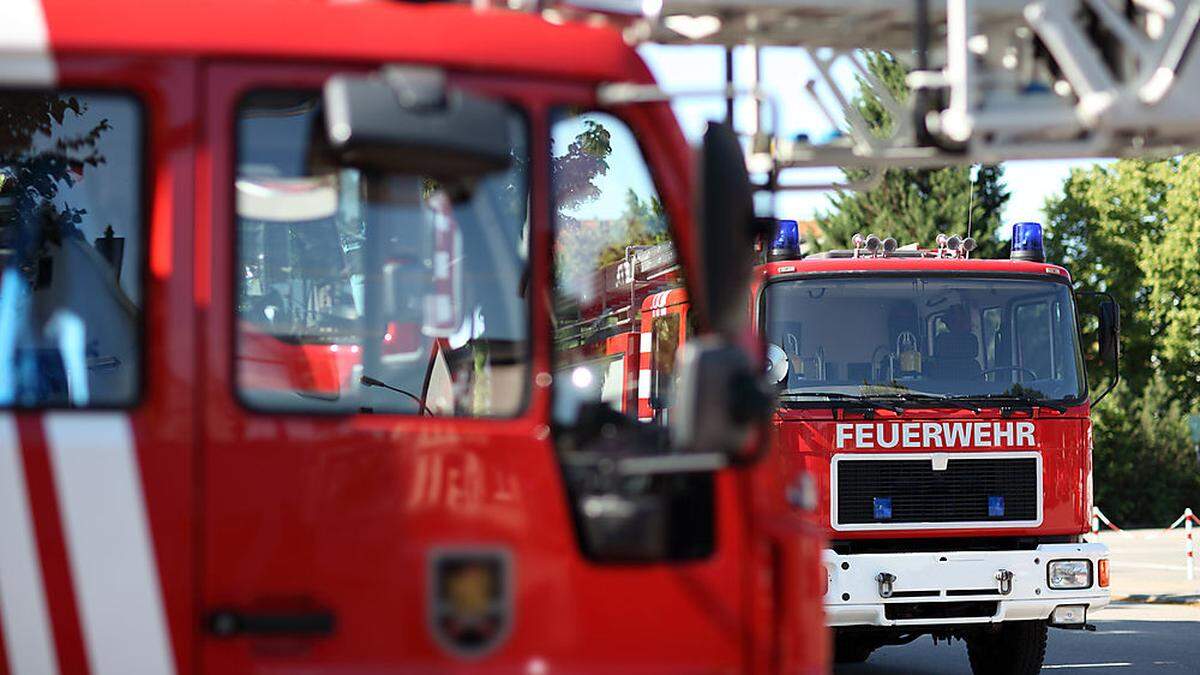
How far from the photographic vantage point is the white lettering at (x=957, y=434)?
430 inches

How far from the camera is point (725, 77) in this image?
4.75m

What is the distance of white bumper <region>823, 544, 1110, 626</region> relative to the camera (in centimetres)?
1064

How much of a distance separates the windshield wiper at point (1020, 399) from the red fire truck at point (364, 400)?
6.76 m

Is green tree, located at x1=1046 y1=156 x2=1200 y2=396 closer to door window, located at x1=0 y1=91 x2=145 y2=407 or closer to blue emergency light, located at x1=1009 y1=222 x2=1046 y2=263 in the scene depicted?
blue emergency light, located at x1=1009 y1=222 x2=1046 y2=263

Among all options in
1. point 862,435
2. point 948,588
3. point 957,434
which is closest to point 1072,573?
point 948,588

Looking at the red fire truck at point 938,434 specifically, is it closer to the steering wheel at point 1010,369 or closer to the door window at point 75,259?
the steering wheel at point 1010,369

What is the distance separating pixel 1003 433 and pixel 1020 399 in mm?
243

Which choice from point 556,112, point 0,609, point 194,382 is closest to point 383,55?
point 556,112

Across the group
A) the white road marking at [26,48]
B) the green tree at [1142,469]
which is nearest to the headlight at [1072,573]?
the white road marking at [26,48]

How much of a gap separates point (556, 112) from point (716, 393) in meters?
0.92

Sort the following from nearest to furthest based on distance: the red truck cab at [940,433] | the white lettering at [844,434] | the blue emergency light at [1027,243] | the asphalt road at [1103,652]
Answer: the red truck cab at [940,433], the white lettering at [844,434], the blue emergency light at [1027,243], the asphalt road at [1103,652]

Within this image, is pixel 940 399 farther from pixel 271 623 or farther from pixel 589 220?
pixel 271 623

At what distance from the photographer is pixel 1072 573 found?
35.4ft

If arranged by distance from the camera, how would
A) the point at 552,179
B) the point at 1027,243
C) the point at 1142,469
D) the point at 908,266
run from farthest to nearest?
1. the point at 1142,469
2. the point at 1027,243
3. the point at 908,266
4. the point at 552,179
